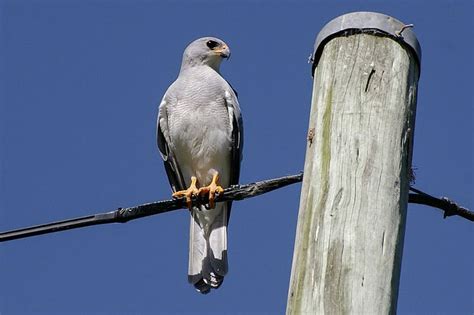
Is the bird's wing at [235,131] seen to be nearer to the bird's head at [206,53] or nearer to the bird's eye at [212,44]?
the bird's head at [206,53]

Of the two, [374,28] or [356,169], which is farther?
[374,28]

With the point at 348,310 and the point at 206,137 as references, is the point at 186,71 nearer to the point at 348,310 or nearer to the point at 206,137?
the point at 206,137

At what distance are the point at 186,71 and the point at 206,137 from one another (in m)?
1.13

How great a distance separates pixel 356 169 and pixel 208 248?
14.2ft

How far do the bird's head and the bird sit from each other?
2.66ft

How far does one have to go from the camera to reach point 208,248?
8664 millimetres

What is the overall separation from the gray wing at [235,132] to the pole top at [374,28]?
11.9ft

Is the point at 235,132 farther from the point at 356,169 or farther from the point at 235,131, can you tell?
the point at 356,169

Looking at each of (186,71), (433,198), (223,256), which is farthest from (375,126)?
(186,71)

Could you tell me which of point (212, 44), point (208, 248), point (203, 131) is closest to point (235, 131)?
point (203, 131)

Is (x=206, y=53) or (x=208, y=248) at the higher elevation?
(x=206, y=53)

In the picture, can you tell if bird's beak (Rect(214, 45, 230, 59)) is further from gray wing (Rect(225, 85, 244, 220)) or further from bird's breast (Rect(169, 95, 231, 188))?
bird's breast (Rect(169, 95, 231, 188))

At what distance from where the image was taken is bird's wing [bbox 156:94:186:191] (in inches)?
351

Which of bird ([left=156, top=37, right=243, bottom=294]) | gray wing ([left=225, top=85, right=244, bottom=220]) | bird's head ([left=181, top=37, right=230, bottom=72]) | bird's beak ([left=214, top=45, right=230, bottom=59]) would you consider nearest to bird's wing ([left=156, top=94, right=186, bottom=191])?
bird ([left=156, top=37, right=243, bottom=294])
